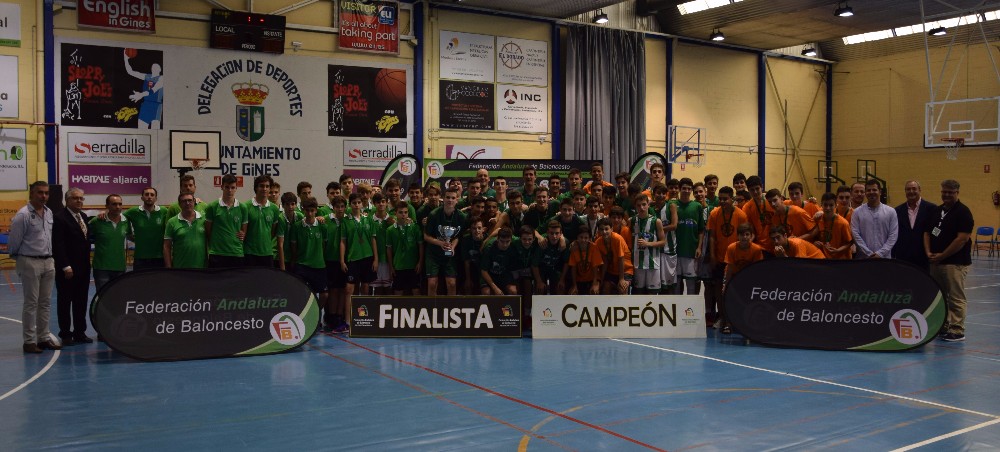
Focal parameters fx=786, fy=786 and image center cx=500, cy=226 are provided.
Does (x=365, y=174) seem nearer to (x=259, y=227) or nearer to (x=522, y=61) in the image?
(x=522, y=61)

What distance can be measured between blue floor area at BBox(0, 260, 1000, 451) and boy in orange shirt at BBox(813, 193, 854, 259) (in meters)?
1.57

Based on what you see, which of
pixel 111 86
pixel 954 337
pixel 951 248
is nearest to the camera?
pixel 951 248

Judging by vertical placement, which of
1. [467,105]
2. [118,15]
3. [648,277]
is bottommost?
[648,277]

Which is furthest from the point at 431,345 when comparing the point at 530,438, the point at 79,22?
the point at 79,22

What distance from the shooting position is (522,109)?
22156mm

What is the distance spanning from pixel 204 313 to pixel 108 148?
10.8 metres

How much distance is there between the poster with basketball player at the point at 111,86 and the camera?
17000 mm

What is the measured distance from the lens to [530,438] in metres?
5.49

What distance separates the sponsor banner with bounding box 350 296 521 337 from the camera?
9.68 metres

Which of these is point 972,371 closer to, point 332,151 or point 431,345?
point 431,345

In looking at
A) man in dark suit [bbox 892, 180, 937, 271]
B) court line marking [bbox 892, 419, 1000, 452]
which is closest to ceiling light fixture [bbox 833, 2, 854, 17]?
man in dark suit [bbox 892, 180, 937, 271]

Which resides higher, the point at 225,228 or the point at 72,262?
the point at 225,228

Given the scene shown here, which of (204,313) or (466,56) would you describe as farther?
(466,56)

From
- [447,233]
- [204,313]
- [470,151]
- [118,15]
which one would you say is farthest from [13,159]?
[447,233]
